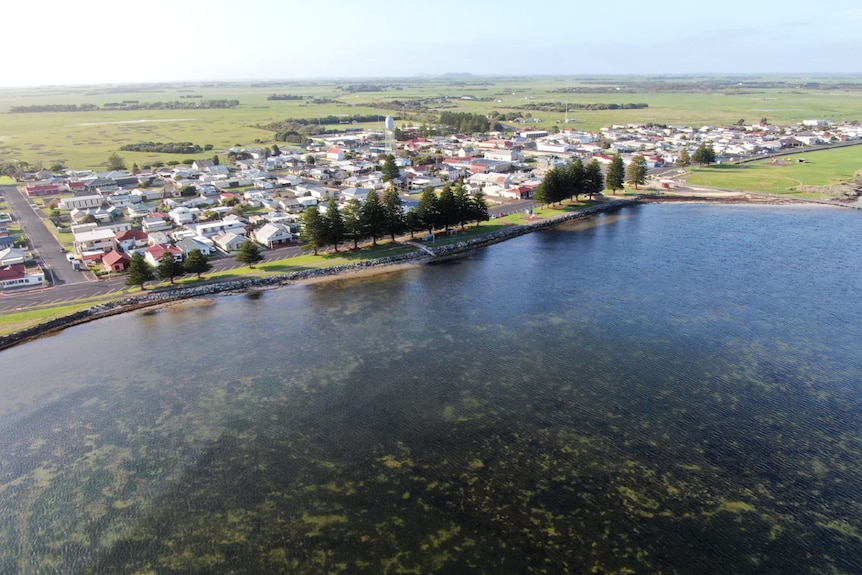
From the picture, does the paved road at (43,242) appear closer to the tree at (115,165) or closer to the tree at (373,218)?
the tree at (115,165)

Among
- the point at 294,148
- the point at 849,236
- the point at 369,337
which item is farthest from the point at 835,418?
the point at 294,148

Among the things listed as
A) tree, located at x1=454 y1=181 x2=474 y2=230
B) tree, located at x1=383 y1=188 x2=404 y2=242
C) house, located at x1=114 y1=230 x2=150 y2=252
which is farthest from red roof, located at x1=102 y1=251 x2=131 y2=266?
tree, located at x1=454 y1=181 x2=474 y2=230

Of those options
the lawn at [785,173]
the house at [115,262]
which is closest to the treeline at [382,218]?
the house at [115,262]

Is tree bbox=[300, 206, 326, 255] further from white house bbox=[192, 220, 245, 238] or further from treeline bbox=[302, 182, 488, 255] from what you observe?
white house bbox=[192, 220, 245, 238]

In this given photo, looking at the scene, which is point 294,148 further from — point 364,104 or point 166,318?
point 364,104

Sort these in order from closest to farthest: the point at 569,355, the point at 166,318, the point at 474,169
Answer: the point at 569,355
the point at 166,318
the point at 474,169

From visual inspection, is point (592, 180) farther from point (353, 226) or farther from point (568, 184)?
point (353, 226)
